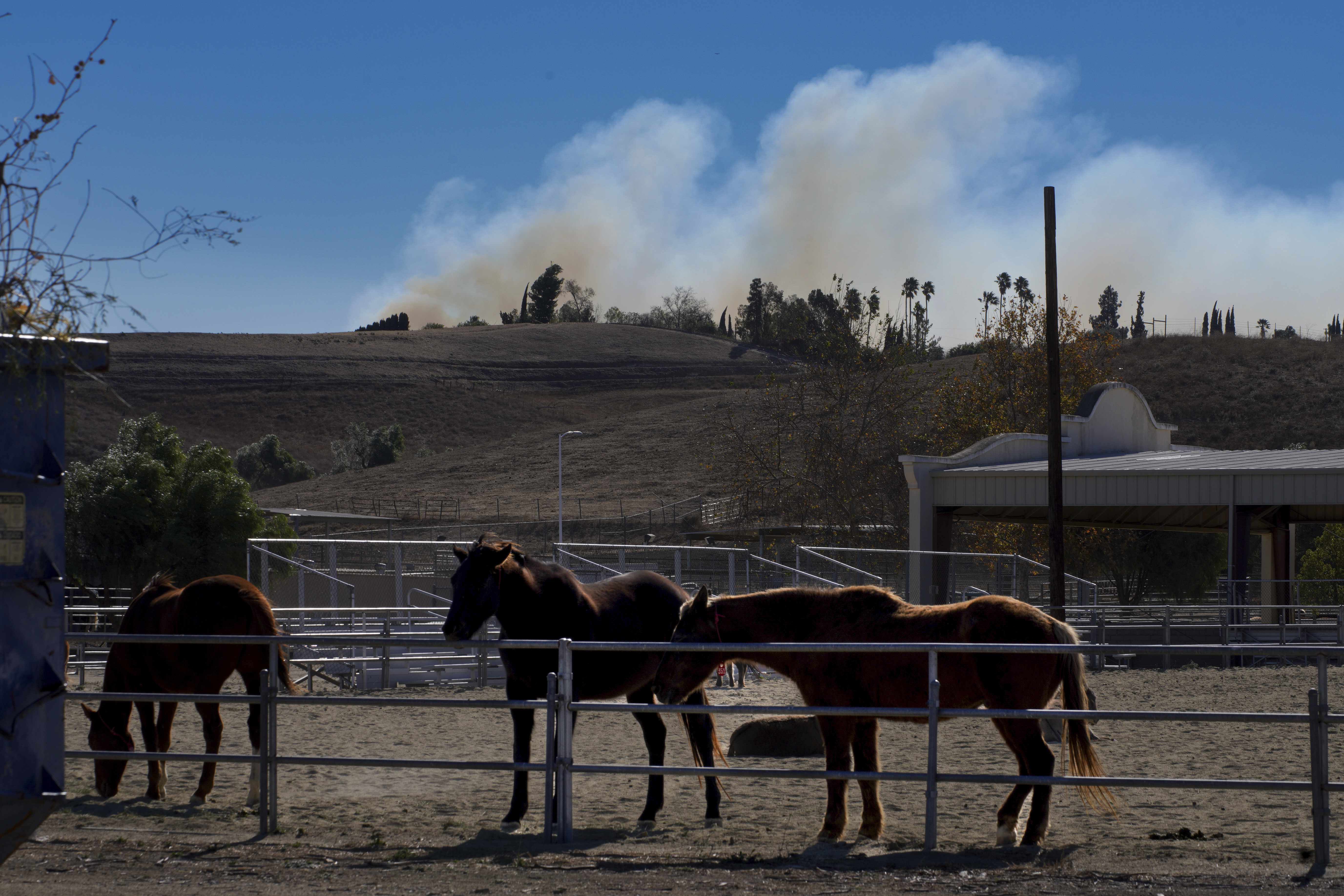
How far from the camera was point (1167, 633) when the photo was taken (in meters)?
20.1

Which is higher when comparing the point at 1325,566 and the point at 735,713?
the point at 735,713

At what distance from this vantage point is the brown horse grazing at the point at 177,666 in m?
7.82

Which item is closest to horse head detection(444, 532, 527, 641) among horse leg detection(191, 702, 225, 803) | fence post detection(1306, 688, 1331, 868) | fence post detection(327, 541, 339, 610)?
horse leg detection(191, 702, 225, 803)

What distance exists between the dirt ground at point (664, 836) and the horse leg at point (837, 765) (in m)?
0.11

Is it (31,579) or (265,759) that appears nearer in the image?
(31,579)

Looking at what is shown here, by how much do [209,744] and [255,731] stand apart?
1.13 ft

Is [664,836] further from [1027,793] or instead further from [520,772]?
[1027,793]

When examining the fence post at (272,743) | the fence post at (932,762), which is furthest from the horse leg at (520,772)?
the fence post at (932,762)

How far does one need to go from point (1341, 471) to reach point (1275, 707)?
11080mm

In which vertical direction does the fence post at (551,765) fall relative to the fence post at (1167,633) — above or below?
above

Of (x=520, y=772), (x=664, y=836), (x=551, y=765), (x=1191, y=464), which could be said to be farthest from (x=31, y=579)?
(x=1191, y=464)


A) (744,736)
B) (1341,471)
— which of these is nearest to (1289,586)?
(1341,471)

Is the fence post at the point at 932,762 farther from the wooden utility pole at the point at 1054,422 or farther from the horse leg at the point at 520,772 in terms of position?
the wooden utility pole at the point at 1054,422

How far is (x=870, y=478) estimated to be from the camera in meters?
41.8
